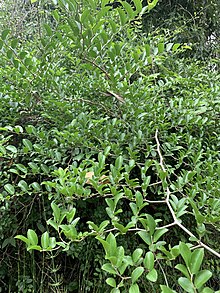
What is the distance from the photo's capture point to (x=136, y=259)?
53 cm

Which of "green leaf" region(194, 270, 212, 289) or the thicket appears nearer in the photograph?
"green leaf" region(194, 270, 212, 289)

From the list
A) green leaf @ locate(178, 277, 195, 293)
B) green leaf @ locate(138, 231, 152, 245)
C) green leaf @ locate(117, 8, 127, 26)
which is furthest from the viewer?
green leaf @ locate(117, 8, 127, 26)

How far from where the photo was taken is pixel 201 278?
427 millimetres

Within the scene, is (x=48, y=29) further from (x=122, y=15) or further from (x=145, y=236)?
(x=145, y=236)

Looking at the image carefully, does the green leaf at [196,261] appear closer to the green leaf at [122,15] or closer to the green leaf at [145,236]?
the green leaf at [145,236]

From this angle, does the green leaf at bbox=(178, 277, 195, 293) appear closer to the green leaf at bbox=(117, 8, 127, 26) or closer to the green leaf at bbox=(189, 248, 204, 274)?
the green leaf at bbox=(189, 248, 204, 274)

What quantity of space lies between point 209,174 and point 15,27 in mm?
1710

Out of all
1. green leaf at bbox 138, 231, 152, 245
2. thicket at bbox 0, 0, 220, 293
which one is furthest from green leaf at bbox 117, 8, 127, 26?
green leaf at bbox 138, 231, 152, 245

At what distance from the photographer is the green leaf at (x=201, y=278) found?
16.6 inches

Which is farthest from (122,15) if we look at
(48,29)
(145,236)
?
(145,236)

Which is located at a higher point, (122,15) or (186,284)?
(122,15)

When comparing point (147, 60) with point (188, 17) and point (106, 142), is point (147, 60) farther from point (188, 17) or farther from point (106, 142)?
Answer: point (188, 17)

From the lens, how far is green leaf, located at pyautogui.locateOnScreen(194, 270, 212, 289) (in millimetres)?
420

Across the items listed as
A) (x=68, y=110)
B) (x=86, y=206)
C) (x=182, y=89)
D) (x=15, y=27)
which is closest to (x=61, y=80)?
(x=68, y=110)
